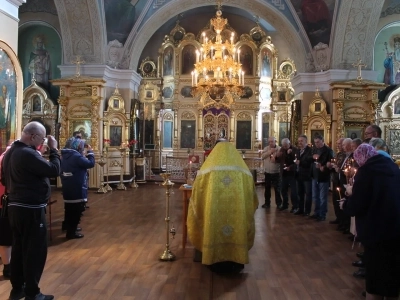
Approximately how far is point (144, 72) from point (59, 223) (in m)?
12.1

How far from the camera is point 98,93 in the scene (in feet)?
41.3

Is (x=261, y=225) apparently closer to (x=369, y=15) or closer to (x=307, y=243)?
(x=307, y=243)

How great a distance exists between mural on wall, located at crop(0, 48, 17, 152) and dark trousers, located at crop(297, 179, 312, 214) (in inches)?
213

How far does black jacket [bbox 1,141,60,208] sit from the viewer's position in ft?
11.0

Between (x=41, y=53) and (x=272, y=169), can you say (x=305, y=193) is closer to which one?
(x=272, y=169)

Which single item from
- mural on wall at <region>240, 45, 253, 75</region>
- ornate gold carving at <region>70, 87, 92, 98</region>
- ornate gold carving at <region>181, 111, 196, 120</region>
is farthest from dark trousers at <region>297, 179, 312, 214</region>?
mural on wall at <region>240, 45, 253, 75</region>

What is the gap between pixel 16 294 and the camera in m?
3.57

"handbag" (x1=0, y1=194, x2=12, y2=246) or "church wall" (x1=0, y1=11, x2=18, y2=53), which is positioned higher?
"church wall" (x1=0, y1=11, x2=18, y2=53)

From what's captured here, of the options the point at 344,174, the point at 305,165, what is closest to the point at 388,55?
the point at 305,165

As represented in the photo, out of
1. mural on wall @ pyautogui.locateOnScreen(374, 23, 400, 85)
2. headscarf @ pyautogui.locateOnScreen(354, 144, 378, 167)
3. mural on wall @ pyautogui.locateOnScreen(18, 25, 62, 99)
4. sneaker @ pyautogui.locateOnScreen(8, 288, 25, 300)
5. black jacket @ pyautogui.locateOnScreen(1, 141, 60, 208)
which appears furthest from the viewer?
mural on wall @ pyautogui.locateOnScreen(18, 25, 62, 99)

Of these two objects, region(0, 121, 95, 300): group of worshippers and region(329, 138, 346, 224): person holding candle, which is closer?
region(0, 121, 95, 300): group of worshippers

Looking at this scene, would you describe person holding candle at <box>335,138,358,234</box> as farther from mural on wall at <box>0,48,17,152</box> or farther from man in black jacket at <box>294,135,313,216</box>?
mural on wall at <box>0,48,17,152</box>

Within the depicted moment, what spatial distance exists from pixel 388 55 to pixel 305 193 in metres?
9.12

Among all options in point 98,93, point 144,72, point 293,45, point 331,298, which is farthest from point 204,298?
point 144,72
